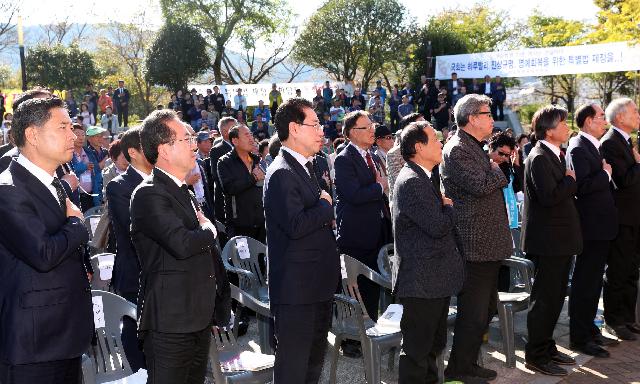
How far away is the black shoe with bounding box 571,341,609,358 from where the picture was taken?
16.6 feet

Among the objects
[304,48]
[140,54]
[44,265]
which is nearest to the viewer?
[44,265]

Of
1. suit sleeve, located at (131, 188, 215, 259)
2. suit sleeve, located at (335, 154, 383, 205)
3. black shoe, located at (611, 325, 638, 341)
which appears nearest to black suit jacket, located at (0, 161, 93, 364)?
suit sleeve, located at (131, 188, 215, 259)

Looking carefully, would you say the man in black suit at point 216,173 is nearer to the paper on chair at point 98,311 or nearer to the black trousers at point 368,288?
the black trousers at point 368,288

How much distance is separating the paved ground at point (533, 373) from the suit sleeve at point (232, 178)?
1.43 metres

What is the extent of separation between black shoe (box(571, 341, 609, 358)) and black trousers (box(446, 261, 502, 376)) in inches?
49.1

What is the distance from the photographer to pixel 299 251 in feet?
11.0

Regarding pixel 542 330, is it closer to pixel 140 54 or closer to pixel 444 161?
pixel 444 161

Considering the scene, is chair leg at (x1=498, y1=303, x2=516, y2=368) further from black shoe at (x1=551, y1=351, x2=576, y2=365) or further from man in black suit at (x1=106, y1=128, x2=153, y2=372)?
man in black suit at (x1=106, y1=128, x2=153, y2=372)

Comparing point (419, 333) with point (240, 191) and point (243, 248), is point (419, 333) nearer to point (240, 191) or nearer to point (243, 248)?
point (243, 248)

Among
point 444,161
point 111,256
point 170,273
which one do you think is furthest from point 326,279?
point 111,256

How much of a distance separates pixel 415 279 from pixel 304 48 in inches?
1075

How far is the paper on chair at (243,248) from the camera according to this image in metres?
5.07

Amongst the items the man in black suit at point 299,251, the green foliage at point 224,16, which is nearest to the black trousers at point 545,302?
the man in black suit at point 299,251

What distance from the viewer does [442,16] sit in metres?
37.7
